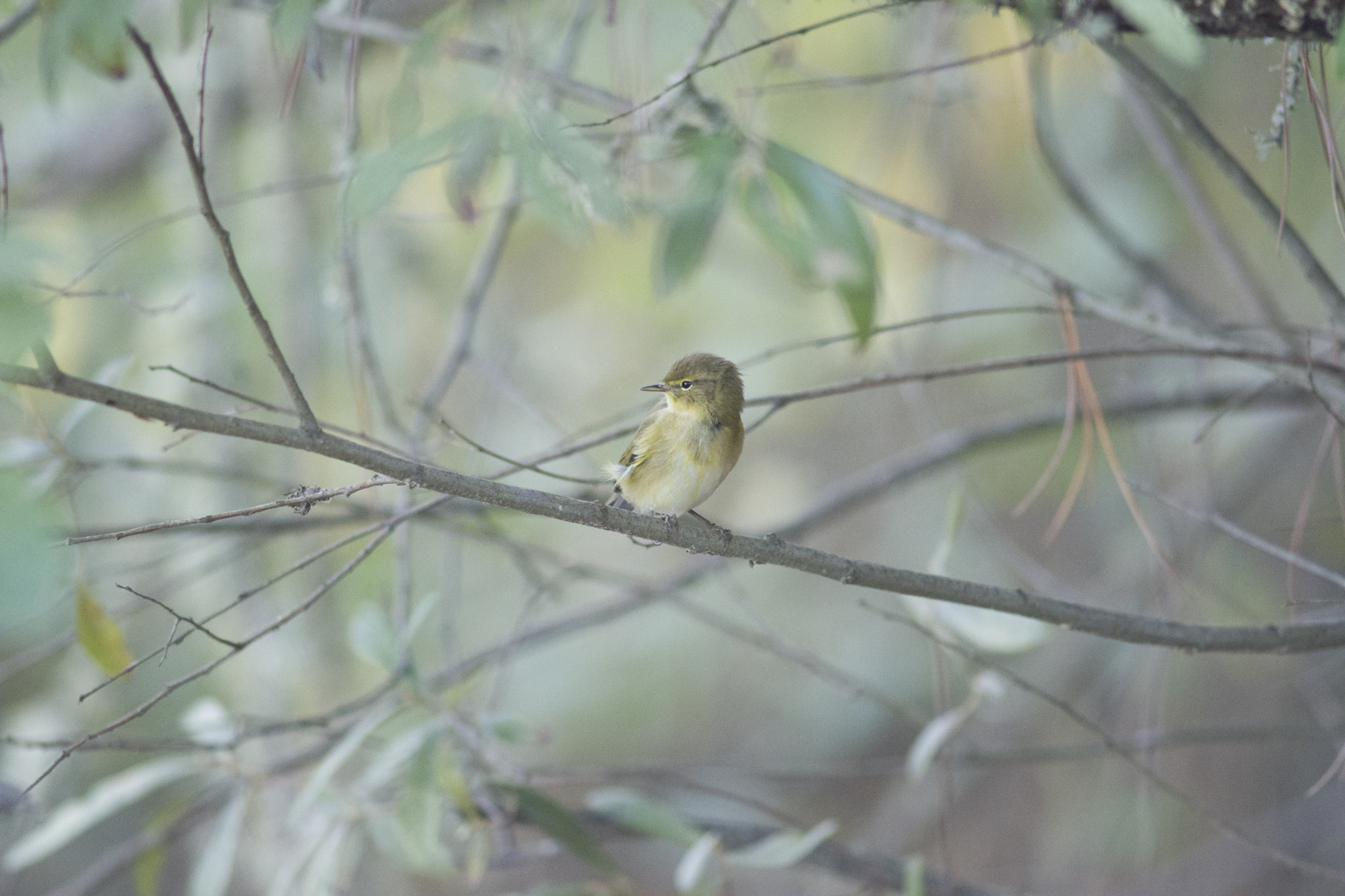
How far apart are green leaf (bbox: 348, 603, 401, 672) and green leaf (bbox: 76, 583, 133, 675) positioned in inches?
26.4

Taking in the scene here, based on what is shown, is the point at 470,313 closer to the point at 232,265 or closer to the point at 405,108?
the point at 405,108

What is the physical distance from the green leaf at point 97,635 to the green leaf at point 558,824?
44.7 inches

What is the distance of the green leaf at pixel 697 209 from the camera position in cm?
265

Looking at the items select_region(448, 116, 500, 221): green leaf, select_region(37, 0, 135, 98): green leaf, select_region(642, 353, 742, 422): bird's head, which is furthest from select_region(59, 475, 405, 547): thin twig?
Result: select_region(642, 353, 742, 422): bird's head

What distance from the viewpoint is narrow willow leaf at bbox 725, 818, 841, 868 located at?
2.89 m

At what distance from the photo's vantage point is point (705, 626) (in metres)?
7.23

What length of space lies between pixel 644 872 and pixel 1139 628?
15.5ft

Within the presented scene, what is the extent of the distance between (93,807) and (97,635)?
1.28 metres

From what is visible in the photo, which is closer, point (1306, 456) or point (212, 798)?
point (212, 798)

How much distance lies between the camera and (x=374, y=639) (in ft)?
10.1

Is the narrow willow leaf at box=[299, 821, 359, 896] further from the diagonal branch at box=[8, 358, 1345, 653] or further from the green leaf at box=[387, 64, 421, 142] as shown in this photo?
the green leaf at box=[387, 64, 421, 142]

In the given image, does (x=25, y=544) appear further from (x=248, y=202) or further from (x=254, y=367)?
(x=248, y=202)

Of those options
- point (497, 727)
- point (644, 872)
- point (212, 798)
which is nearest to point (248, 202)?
point (212, 798)

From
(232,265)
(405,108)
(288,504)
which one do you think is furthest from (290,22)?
(288,504)
